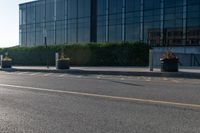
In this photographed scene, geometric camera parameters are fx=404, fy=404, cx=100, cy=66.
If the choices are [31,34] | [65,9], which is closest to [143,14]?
[65,9]

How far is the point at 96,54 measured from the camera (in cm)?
3906

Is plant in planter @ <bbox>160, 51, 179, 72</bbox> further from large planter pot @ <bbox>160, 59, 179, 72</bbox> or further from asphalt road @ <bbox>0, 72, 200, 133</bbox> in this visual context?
asphalt road @ <bbox>0, 72, 200, 133</bbox>

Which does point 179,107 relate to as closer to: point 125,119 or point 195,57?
point 125,119

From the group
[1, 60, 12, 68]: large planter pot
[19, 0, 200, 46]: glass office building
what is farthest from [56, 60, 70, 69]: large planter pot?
[19, 0, 200, 46]: glass office building

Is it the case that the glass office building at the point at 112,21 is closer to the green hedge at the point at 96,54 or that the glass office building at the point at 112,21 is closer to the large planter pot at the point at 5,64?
the green hedge at the point at 96,54

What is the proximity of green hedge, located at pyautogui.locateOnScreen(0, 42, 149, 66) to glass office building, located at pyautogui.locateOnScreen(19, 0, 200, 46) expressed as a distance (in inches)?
545

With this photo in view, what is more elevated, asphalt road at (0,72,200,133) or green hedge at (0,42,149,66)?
green hedge at (0,42,149,66)

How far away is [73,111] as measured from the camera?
9352 mm

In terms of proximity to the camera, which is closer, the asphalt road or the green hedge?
the asphalt road

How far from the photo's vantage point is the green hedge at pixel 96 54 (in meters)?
36.6

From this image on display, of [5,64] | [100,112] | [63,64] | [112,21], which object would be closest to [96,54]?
[5,64]

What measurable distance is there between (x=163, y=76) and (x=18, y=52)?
1095 inches

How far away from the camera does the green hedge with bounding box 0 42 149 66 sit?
120ft

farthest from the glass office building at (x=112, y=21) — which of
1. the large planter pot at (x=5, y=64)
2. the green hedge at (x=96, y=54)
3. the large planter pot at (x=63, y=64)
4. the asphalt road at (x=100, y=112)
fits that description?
the asphalt road at (x=100, y=112)
